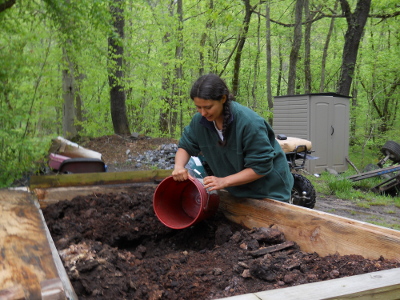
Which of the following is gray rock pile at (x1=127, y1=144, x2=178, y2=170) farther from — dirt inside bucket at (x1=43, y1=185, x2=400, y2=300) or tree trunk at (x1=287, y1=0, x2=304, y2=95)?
dirt inside bucket at (x1=43, y1=185, x2=400, y2=300)

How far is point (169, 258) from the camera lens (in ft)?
6.39

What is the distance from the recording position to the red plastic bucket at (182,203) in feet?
7.90

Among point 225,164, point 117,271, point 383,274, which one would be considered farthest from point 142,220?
point 383,274

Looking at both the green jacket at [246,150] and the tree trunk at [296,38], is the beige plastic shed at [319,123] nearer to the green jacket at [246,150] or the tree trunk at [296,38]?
the tree trunk at [296,38]

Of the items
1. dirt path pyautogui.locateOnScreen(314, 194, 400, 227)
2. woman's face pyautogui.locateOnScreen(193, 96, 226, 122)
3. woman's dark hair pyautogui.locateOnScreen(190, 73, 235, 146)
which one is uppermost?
woman's dark hair pyautogui.locateOnScreen(190, 73, 235, 146)

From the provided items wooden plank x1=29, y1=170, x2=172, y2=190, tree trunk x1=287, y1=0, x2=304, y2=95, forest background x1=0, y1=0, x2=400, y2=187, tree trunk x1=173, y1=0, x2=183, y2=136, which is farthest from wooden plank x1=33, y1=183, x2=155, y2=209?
tree trunk x1=173, y1=0, x2=183, y2=136

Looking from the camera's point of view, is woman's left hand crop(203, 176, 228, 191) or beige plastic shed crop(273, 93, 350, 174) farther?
beige plastic shed crop(273, 93, 350, 174)

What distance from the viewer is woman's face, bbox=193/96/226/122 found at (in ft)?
7.41

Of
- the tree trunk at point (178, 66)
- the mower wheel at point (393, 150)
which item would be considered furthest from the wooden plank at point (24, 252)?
the tree trunk at point (178, 66)

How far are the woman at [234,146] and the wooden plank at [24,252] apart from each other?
35.8 inches

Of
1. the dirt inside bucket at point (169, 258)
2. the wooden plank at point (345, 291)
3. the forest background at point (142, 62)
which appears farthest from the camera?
the forest background at point (142, 62)

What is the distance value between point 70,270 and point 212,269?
608mm

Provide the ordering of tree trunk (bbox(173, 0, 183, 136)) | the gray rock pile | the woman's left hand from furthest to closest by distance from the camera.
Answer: tree trunk (bbox(173, 0, 183, 136))
the gray rock pile
the woman's left hand

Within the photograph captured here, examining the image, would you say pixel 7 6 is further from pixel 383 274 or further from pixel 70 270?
pixel 383 274
